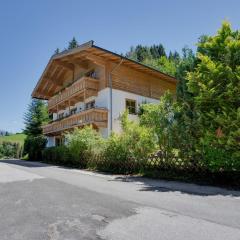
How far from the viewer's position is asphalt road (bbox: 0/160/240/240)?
464 centimetres

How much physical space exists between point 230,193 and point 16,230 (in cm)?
612

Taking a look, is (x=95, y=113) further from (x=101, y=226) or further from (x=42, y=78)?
(x=101, y=226)

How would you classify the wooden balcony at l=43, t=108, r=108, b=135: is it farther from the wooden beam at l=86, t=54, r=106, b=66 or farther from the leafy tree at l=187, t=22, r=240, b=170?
the leafy tree at l=187, t=22, r=240, b=170

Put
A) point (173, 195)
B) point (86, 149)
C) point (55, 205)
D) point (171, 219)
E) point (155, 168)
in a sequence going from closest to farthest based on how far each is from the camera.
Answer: point (171, 219) → point (55, 205) → point (173, 195) → point (155, 168) → point (86, 149)

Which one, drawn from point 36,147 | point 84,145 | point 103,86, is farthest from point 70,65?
point 84,145

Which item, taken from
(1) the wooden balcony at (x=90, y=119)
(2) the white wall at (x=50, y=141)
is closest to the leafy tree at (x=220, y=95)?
(1) the wooden balcony at (x=90, y=119)

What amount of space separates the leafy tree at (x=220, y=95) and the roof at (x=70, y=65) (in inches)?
484

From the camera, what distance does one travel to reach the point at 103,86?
23.9 metres

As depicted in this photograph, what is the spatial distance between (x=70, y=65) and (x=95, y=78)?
21.7ft

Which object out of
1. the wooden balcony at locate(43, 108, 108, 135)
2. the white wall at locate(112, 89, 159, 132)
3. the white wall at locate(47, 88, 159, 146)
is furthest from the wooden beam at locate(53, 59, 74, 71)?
the white wall at locate(112, 89, 159, 132)

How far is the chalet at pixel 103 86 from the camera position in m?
23.0

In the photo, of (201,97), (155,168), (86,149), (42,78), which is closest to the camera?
(201,97)

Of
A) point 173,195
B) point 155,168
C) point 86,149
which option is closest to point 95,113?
point 86,149

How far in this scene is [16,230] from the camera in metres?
4.96
